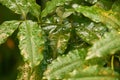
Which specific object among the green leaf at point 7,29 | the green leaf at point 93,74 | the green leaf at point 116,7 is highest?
the green leaf at point 116,7

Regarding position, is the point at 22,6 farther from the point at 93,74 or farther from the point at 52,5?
the point at 93,74

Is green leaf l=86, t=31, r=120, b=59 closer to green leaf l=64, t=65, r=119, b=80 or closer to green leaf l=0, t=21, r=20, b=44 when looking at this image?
green leaf l=64, t=65, r=119, b=80

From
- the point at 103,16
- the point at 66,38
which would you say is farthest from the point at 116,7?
the point at 66,38

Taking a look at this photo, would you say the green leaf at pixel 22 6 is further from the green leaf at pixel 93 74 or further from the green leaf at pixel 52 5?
the green leaf at pixel 93 74

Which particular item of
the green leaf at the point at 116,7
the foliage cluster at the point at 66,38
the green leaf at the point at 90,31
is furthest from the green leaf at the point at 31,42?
the green leaf at the point at 116,7

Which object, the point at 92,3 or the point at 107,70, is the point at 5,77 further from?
the point at 107,70

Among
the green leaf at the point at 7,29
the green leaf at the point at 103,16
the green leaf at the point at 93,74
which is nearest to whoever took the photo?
the green leaf at the point at 93,74
